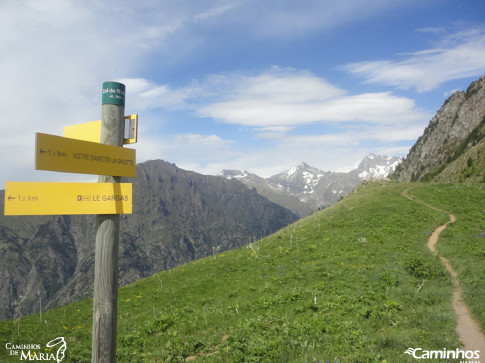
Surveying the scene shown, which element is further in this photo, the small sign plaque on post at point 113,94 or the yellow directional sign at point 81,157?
the small sign plaque on post at point 113,94

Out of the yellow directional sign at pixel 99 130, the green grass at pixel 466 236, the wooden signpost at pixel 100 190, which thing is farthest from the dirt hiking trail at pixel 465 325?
the yellow directional sign at pixel 99 130

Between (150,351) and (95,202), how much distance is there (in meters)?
8.66

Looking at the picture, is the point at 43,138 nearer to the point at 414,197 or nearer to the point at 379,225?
the point at 379,225

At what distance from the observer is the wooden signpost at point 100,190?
5613mm

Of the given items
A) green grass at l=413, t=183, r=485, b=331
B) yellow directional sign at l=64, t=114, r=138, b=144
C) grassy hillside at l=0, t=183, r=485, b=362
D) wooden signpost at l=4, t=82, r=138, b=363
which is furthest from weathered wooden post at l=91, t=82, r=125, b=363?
green grass at l=413, t=183, r=485, b=331

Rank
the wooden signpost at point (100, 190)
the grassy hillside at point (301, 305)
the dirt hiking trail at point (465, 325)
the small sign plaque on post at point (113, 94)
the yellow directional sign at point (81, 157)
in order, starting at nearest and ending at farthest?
the yellow directional sign at point (81, 157) < the wooden signpost at point (100, 190) < the small sign plaque on post at point (113, 94) < the dirt hiking trail at point (465, 325) < the grassy hillside at point (301, 305)

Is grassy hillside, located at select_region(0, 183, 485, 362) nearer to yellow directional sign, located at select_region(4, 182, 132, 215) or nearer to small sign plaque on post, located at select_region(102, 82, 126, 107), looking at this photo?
yellow directional sign, located at select_region(4, 182, 132, 215)

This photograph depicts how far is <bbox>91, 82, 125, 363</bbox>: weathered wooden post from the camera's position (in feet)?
20.0

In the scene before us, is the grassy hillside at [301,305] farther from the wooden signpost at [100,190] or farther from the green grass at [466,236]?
the wooden signpost at [100,190]

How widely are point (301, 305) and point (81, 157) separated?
1256 centimetres

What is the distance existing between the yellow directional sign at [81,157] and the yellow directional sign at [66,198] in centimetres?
34

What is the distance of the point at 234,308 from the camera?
1625cm

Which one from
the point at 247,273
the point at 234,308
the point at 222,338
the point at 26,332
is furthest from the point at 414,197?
the point at 26,332

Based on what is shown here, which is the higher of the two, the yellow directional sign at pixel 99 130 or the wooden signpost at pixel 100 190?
the yellow directional sign at pixel 99 130
